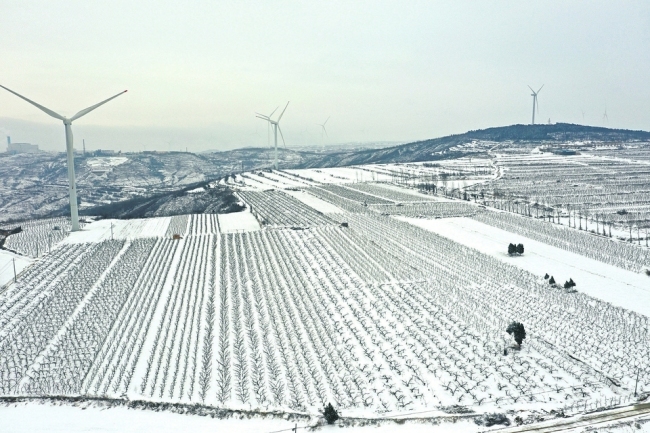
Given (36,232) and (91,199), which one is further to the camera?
(91,199)

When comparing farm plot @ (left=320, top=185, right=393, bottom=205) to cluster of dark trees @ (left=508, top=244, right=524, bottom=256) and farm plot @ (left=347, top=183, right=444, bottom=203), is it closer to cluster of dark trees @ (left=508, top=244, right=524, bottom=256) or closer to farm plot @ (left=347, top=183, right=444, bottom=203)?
farm plot @ (left=347, top=183, right=444, bottom=203)

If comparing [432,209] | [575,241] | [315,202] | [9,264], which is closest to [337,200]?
[315,202]

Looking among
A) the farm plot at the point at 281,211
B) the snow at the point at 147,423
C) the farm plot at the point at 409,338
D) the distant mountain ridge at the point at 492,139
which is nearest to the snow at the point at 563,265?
the farm plot at the point at 409,338

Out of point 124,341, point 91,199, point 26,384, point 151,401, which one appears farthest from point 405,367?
point 91,199

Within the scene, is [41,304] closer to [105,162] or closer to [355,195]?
[355,195]

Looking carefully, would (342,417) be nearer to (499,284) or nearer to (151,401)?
(151,401)

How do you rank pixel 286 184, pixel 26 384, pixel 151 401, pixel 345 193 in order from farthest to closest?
pixel 286 184
pixel 345 193
pixel 26 384
pixel 151 401
